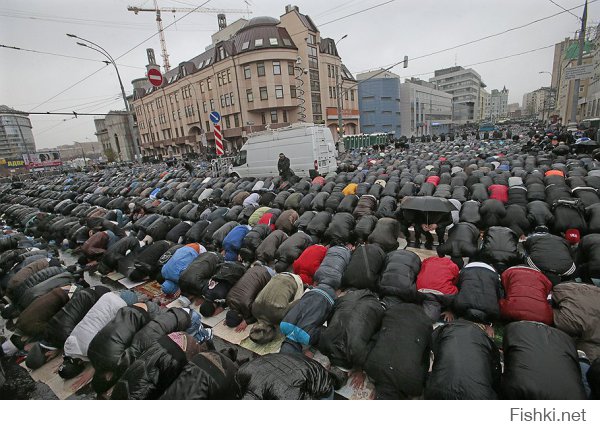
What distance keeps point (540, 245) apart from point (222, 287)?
519 cm

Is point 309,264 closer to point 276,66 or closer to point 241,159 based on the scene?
point 241,159

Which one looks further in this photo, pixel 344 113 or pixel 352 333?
pixel 344 113

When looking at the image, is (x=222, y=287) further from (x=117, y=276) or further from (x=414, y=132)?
(x=414, y=132)

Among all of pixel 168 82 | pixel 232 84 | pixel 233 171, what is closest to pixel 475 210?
pixel 233 171

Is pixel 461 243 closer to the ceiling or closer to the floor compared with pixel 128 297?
closer to the ceiling

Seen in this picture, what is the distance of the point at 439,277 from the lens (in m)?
3.96

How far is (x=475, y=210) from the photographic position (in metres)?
6.27

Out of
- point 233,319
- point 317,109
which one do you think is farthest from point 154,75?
point 317,109

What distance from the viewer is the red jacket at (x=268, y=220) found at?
7380 millimetres

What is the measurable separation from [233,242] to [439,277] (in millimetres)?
4348

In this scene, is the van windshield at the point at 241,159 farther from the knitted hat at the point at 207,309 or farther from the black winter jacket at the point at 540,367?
the black winter jacket at the point at 540,367

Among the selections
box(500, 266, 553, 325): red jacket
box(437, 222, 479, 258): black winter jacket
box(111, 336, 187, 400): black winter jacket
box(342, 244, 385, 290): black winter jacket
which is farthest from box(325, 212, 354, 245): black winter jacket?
box(111, 336, 187, 400): black winter jacket

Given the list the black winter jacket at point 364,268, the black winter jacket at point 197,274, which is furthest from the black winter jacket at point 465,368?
the black winter jacket at point 197,274

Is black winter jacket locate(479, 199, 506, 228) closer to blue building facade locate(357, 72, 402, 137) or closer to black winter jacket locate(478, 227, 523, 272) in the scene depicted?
black winter jacket locate(478, 227, 523, 272)
